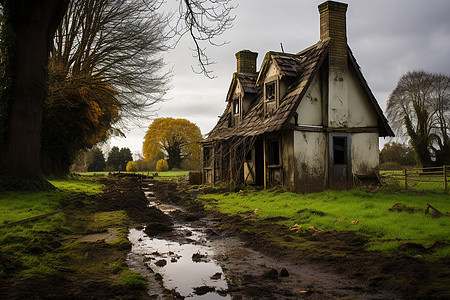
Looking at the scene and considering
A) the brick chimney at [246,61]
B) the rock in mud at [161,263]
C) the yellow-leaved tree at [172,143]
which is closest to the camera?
the rock in mud at [161,263]

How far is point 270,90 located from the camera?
19312 mm

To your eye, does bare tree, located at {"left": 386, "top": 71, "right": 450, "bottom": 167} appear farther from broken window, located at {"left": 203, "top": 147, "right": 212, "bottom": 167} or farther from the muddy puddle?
the muddy puddle

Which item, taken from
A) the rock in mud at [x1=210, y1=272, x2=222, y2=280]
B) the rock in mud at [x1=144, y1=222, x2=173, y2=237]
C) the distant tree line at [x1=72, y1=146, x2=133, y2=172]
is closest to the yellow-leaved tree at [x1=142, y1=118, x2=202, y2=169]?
the distant tree line at [x1=72, y1=146, x2=133, y2=172]

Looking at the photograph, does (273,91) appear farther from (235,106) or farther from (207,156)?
(207,156)

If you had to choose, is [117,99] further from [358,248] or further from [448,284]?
[448,284]

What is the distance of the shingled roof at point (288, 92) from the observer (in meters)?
15.8

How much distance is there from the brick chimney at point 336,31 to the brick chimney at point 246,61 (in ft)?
25.4

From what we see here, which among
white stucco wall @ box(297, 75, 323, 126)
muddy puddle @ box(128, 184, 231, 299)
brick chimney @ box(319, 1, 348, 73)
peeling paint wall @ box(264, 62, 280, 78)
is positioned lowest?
muddy puddle @ box(128, 184, 231, 299)

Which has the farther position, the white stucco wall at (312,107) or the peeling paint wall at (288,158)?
the white stucco wall at (312,107)

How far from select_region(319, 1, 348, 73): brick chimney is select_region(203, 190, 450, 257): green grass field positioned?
635cm

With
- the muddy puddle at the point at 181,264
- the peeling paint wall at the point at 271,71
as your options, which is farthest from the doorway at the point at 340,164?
the muddy puddle at the point at 181,264

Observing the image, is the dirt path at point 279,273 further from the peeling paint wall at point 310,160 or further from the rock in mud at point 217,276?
the peeling paint wall at point 310,160

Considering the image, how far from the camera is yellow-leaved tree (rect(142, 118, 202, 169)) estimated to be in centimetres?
6206

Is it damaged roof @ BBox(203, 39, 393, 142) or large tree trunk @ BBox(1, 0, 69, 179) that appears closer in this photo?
large tree trunk @ BBox(1, 0, 69, 179)
